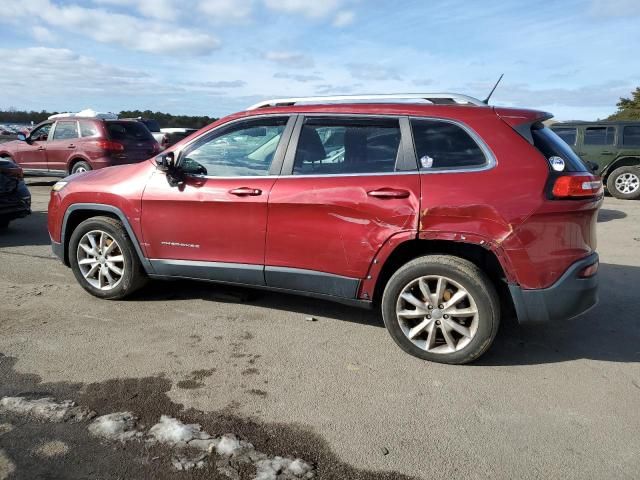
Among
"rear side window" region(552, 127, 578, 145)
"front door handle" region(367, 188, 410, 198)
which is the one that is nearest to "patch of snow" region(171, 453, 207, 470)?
"front door handle" region(367, 188, 410, 198)

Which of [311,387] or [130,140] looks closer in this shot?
[311,387]

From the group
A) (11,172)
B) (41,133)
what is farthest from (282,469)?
(41,133)

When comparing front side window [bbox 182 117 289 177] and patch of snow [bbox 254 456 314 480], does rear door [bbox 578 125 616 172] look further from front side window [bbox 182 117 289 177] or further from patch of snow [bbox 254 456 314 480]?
patch of snow [bbox 254 456 314 480]

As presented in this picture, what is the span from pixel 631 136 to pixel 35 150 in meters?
14.2

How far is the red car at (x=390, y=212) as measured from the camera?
11.2ft

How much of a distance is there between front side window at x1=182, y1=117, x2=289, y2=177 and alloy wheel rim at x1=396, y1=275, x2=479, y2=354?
57.8 inches

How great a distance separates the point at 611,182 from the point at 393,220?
11019 millimetres

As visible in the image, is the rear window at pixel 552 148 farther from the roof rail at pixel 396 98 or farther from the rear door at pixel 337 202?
the rear door at pixel 337 202

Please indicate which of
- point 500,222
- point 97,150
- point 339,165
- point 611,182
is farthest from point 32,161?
point 611,182

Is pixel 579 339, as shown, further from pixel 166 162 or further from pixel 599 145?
pixel 599 145

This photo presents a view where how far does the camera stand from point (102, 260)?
4.76 metres

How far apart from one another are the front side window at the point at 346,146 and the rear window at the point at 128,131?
9.08 meters

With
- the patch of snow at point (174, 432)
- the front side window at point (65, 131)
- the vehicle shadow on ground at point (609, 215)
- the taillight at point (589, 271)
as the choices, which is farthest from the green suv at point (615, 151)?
the patch of snow at point (174, 432)

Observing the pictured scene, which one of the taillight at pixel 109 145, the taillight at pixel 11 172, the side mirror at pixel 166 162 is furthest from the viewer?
the taillight at pixel 109 145
